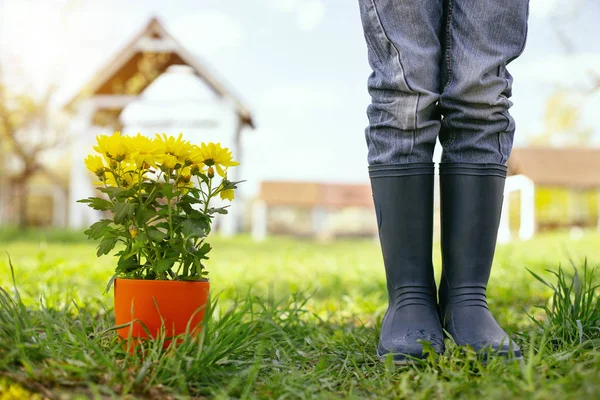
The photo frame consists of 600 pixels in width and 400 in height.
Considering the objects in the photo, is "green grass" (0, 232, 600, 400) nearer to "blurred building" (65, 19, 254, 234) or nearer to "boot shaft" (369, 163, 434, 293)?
"boot shaft" (369, 163, 434, 293)

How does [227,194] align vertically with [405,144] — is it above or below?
below

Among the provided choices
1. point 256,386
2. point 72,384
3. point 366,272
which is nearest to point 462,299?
point 256,386

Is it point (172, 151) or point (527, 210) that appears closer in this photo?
point (172, 151)

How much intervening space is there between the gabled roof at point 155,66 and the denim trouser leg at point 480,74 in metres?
7.99

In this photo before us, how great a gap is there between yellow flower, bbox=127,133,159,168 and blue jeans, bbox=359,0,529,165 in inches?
18.1

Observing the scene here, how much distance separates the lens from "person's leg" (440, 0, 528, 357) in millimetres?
1163

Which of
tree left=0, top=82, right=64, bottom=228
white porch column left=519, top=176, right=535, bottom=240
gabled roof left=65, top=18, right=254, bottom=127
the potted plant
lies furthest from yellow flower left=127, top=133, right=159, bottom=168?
white porch column left=519, top=176, right=535, bottom=240

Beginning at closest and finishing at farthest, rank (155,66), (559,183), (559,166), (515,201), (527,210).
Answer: (155,66) → (527,210) → (559,183) → (559,166) → (515,201)

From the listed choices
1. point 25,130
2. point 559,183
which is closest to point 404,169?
point 25,130

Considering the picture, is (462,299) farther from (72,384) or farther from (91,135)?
(91,135)

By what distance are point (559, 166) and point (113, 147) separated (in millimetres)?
18005

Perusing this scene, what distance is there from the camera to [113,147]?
1060mm

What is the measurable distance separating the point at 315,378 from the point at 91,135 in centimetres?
867

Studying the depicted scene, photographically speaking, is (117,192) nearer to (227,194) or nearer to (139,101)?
(227,194)
